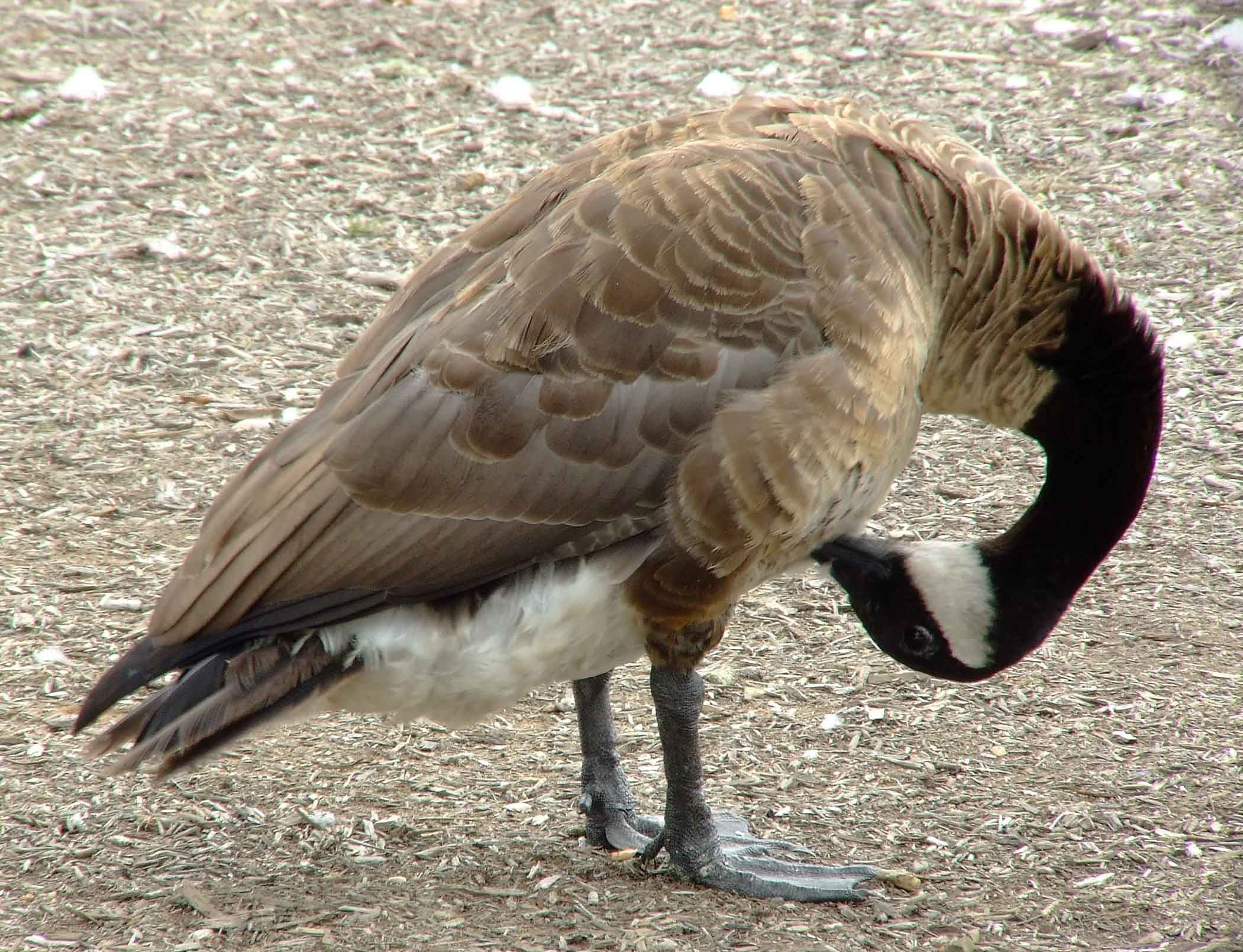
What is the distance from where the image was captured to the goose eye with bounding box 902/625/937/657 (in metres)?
4.35

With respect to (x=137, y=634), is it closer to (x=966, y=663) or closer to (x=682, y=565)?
(x=682, y=565)

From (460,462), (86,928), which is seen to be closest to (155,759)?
(86,928)

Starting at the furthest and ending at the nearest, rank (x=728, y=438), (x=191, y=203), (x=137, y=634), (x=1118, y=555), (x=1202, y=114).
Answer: (x=1202, y=114)
(x=191, y=203)
(x=1118, y=555)
(x=137, y=634)
(x=728, y=438)

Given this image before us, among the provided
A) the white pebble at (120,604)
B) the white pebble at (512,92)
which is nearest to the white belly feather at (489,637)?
the white pebble at (120,604)

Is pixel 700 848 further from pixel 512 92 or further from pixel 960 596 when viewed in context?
pixel 512 92

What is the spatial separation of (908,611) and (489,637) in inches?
52.0

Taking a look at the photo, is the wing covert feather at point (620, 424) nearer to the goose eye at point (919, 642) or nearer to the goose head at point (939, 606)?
the goose head at point (939, 606)

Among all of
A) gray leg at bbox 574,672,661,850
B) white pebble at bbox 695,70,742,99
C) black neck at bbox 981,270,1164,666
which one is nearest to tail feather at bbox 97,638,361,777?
gray leg at bbox 574,672,661,850

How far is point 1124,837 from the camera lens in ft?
14.4

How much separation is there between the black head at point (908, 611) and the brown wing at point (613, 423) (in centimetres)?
50

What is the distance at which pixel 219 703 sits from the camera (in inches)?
149

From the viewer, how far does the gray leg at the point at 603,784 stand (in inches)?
176

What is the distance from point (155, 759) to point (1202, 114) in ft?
22.9

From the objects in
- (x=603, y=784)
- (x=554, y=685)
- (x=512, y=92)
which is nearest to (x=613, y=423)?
(x=603, y=784)
